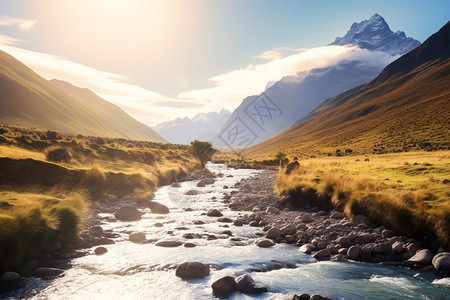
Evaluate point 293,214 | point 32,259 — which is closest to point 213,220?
point 293,214

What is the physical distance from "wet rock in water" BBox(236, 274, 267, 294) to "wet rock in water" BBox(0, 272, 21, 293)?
8.63m

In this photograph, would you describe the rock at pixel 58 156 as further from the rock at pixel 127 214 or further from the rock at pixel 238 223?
the rock at pixel 238 223

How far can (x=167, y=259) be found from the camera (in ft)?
48.4

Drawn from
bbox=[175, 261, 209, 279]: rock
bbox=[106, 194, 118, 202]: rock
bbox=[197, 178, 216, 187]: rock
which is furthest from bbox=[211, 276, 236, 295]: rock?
bbox=[197, 178, 216, 187]: rock

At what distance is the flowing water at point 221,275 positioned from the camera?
36.5 ft

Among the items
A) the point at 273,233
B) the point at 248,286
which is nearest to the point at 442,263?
the point at 248,286

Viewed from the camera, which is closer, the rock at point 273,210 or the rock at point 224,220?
the rock at point 224,220

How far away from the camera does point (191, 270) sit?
13.0 meters

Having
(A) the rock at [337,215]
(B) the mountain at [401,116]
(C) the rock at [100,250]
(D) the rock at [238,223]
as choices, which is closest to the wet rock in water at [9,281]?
(C) the rock at [100,250]

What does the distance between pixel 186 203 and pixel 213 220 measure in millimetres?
8366

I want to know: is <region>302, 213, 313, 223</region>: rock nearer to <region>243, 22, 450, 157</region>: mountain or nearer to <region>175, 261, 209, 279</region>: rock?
<region>175, 261, 209, 279</region>: rock

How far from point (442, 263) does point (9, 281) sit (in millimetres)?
17615

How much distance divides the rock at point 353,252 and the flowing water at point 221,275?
0.65 metres

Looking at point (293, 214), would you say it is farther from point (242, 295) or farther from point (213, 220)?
point (242, 295)
